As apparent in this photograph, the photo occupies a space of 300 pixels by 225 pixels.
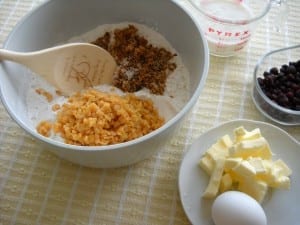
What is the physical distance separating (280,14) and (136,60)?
1.54 ft

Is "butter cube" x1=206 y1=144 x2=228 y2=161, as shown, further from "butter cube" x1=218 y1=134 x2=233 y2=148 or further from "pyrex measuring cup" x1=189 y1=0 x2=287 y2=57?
"pyrex measuring cup" x1=189 y1=0 x2=287 y2=57

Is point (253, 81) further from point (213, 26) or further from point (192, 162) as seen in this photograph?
point (192, 162)

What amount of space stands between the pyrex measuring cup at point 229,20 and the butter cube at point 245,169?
429 mm

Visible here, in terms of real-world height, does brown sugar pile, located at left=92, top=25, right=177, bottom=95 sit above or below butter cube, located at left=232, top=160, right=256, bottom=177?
above

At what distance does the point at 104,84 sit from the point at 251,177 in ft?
1.52

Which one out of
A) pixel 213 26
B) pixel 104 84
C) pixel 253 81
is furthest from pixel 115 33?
pixel 253 81

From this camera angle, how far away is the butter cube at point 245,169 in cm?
82

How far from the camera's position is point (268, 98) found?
103cm

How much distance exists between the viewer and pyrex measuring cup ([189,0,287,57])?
109 centimetres

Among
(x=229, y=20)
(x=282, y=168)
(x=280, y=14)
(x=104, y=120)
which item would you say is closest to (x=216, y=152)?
(x=282, y=168)

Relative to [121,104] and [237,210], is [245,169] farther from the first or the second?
[121,104]

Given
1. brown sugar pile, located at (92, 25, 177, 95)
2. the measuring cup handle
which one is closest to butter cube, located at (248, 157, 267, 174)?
brown sugar pile, located at (92, 25, 177, 95)

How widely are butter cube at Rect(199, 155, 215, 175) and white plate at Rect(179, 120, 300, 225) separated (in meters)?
0.01

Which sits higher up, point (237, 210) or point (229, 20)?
point (229, 20)
